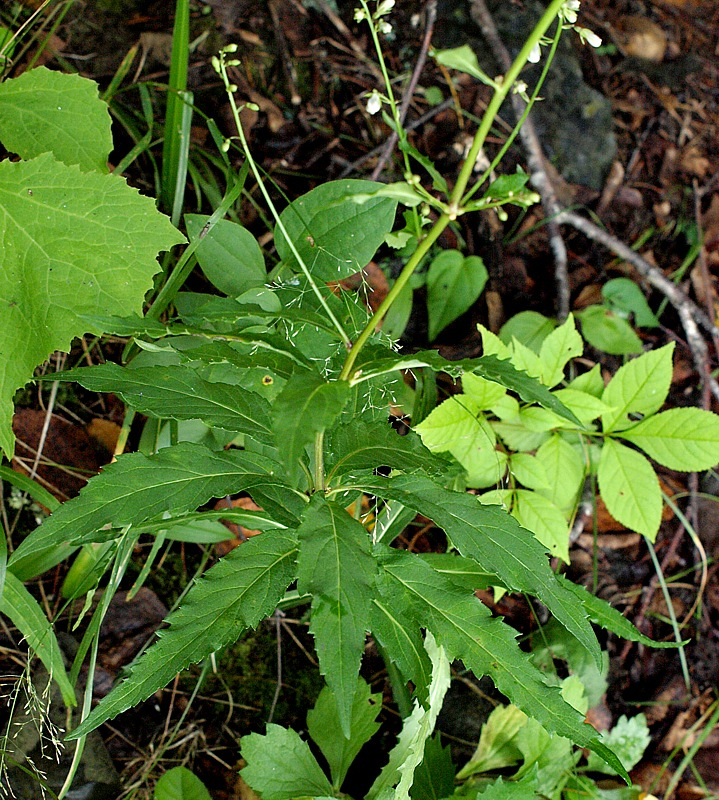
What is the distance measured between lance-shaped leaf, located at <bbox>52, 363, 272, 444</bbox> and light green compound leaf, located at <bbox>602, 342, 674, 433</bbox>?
1182mm

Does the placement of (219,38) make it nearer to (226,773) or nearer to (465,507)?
(465,507)

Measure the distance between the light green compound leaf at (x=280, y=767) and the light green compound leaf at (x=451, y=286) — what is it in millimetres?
1368

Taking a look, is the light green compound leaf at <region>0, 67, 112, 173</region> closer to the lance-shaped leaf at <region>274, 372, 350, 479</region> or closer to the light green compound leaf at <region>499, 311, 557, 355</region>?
the lance-shaped leaf at <region>274, 372, 350, 479</region>

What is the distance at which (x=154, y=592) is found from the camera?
6.55 feet

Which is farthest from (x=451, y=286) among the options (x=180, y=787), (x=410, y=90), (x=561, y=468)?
(x=180, y=787)

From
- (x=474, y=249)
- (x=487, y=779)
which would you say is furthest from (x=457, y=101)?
(x=487, y=779)

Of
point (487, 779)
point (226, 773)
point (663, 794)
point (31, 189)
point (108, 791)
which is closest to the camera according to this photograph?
point (31, 189)

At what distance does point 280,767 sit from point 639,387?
1.49m

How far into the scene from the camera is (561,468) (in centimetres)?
199

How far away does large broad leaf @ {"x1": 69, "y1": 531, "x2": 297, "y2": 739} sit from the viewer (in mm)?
1162

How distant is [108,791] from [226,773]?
1.06ft

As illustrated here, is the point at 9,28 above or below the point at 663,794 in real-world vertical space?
above

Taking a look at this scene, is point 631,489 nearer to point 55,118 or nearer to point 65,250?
point 65,250

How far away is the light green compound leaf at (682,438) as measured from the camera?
195cm
